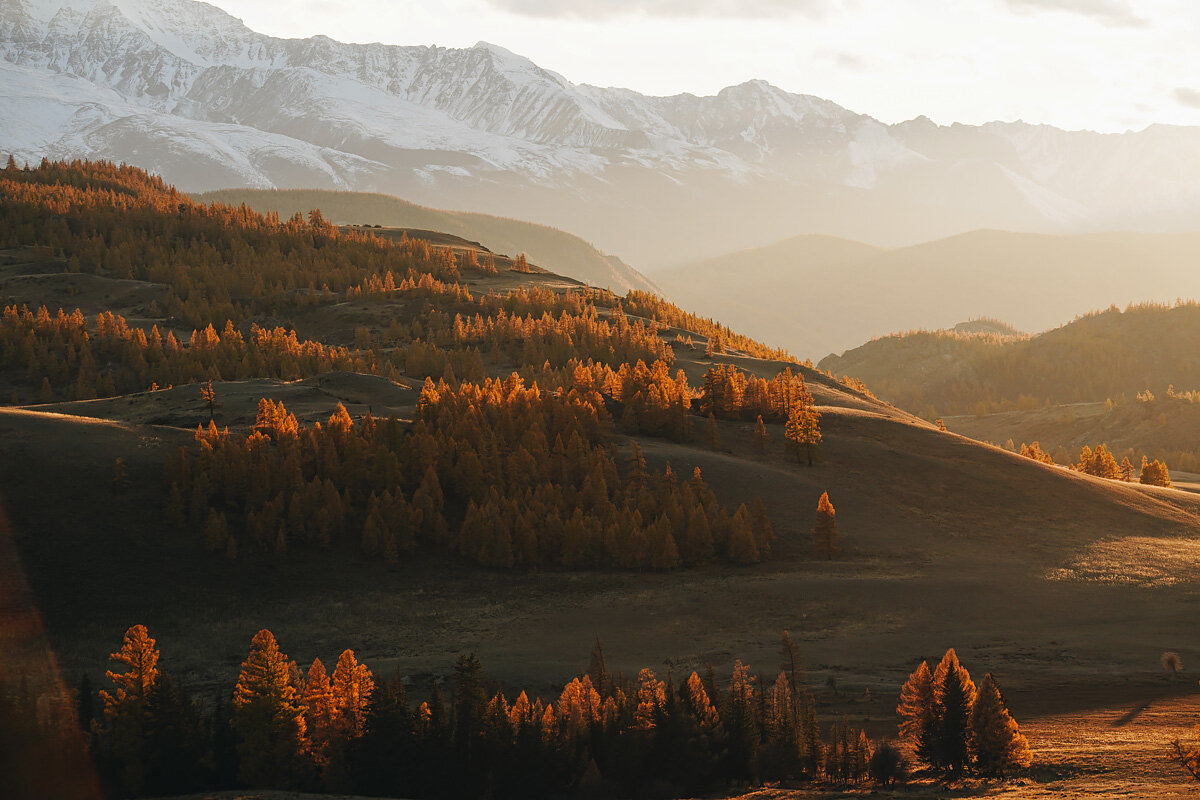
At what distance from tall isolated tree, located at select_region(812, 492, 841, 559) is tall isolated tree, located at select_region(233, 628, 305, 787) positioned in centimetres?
5499

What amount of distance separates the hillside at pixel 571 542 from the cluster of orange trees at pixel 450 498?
258mm

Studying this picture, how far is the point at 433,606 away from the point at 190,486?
23109mm

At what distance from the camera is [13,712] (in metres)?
51.3

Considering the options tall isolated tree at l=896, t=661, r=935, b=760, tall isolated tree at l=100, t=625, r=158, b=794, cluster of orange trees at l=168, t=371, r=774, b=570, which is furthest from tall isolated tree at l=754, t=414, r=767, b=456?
tall isolated tree at l=100, t=625, r=158, b=794

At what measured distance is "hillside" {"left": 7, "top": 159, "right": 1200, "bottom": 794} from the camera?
225ft

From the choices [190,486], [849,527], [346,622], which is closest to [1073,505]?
[849,527]

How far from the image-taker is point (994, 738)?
46.0m

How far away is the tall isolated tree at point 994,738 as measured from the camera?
45562 millimetres

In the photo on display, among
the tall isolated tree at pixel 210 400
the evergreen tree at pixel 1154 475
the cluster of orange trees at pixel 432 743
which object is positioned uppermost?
the tall isolated tree at pixel 210 400

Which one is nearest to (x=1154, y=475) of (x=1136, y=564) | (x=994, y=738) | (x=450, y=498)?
(x=1136, y=564)

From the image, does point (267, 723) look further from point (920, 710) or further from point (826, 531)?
point (826, 531)

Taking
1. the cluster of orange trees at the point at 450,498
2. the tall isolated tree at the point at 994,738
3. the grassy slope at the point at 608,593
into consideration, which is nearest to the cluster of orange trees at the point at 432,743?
the tall isolated tree at the point at 994,738

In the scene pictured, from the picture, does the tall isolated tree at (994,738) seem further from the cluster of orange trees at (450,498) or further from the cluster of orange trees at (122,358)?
the cluster of orange trees at (122,358)

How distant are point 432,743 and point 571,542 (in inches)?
1678
